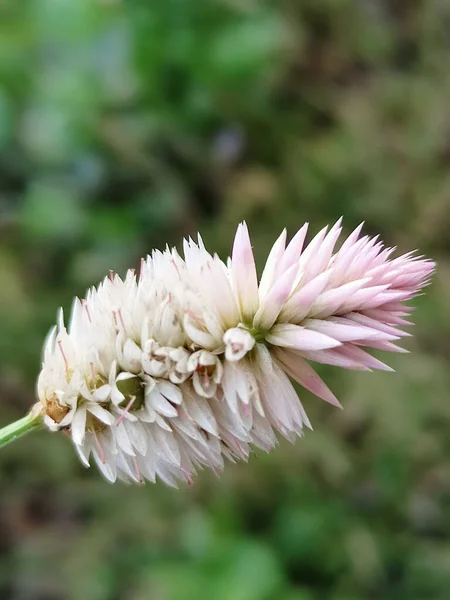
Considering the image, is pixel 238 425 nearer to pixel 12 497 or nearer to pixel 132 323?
pixel 132 323

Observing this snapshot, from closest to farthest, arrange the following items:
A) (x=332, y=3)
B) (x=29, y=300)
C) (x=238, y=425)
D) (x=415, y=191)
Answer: (x=238, y=425) → (x=29, y=300) → (x=415, y=191) → (x=332, y=3)

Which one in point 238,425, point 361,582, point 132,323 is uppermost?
point 132,323

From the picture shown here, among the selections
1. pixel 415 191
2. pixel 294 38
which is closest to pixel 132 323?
pixel 415 191

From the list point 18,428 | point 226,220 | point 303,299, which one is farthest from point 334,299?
point 226,220

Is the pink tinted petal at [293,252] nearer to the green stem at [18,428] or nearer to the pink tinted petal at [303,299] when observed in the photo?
the pink tinted petal at [303,299]

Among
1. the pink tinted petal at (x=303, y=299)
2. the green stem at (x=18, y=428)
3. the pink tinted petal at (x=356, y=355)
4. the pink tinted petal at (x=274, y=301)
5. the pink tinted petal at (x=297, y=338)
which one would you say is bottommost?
the pink tinted petal at (x=356, y=355)

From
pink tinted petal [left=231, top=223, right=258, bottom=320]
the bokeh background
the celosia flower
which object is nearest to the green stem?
the celosia flower

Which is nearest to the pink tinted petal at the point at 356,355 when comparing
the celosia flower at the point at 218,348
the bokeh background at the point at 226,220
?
the celosia flower at the point at 218,348
